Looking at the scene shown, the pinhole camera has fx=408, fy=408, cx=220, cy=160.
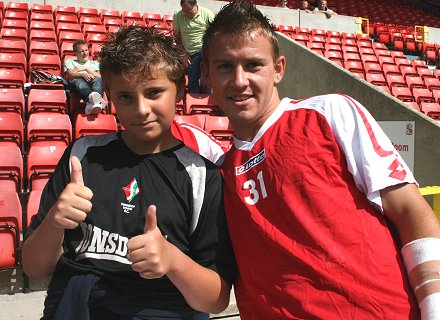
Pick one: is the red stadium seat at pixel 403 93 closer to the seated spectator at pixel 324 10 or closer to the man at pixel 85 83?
the man at pixel 85 83

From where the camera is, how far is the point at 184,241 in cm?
123

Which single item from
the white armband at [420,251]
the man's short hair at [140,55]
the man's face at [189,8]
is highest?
the man's face at [189,8]

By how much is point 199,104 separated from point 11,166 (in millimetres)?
2674

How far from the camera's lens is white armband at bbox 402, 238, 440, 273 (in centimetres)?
102

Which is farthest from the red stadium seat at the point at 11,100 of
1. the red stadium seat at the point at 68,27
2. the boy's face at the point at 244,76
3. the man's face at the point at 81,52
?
the boy's face at the point at 244,76

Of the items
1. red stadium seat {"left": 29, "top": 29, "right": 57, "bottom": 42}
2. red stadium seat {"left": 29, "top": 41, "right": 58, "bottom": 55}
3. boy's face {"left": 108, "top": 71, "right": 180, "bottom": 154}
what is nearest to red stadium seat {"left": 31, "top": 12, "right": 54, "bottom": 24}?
red stadium seat {"left": 29, "top": 29, "right": 57, "bottom": 42}

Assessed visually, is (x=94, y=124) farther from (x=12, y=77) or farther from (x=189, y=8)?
(x=189, y=8)

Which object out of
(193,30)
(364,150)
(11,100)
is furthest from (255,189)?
(193,30)

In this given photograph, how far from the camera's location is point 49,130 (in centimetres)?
431

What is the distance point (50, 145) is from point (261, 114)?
10.8ft

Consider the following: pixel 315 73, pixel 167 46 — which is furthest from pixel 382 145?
pixel 315 73

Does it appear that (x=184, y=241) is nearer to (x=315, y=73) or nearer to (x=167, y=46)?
(x=167, y=46)

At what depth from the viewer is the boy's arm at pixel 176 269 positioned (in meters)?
1.00

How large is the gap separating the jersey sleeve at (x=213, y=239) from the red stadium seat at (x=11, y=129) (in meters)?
3.43
